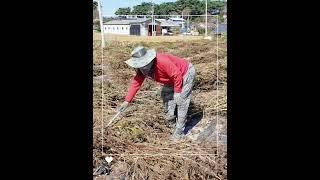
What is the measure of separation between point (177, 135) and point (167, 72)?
0.44 m

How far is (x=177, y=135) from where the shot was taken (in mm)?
3023

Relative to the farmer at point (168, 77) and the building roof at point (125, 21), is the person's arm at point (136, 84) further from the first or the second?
the building roof at point (125, 21)

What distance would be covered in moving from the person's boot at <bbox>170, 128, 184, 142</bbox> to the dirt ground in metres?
0.03

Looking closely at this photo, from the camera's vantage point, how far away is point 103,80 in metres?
2.98

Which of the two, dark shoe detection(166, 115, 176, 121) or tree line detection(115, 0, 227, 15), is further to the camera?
dark shoe detection(166, 115, 176, 121)

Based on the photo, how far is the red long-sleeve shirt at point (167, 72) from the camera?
9.77ft

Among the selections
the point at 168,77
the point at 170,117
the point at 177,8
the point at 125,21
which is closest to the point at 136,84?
the point at 168,77

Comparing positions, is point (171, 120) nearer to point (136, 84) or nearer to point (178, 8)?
point (136, 84)

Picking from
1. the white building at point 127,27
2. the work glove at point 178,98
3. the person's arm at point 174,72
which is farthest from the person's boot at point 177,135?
the white building at point 127,27

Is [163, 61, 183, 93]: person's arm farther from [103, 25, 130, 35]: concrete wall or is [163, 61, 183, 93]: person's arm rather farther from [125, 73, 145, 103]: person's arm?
[103, 25, 130, 35]: concrete wall

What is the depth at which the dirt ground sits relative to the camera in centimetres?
295

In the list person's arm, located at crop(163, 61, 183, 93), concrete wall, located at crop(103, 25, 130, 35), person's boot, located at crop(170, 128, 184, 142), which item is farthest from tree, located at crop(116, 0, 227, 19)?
person's boot, located at crop(170, 128, 184, 142)
